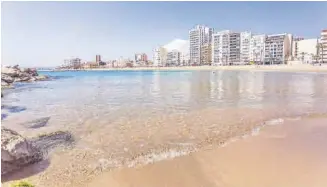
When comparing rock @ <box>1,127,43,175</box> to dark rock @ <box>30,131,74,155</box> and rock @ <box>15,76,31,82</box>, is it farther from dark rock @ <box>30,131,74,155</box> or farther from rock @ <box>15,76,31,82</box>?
rock @ <box>15,76,31,82</box>

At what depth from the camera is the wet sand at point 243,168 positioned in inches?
106

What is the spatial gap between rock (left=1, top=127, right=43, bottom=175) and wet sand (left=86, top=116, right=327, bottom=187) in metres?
1.02

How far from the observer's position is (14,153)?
10.1 ft

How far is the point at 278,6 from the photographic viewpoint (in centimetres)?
845

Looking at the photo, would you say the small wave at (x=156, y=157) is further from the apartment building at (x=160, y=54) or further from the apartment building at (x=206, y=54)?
the apartment building at (x=206, y=54)

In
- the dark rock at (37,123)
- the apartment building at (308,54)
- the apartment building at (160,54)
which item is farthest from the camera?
the apartment building at (308,54)

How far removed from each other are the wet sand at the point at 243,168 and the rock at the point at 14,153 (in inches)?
40.2

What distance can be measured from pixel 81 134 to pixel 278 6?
729cm

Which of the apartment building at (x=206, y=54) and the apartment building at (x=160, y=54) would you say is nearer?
the apartment building at (x=160, y=54)

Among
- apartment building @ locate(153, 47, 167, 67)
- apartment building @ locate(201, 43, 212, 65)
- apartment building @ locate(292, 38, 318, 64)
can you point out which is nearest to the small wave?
apartment building @ locate(153, 47, 167, 67)

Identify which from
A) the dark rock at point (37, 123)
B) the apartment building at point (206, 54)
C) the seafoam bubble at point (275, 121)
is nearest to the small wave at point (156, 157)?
the seafoam bubble at point (275, 121)

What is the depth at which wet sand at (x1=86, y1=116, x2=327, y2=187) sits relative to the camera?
8.87ft

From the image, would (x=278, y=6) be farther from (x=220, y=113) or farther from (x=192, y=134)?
(x=192, y=134)

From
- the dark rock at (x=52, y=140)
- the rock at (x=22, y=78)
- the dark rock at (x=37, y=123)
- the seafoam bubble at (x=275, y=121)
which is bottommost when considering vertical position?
the dark rock at (x=52, y=140)
